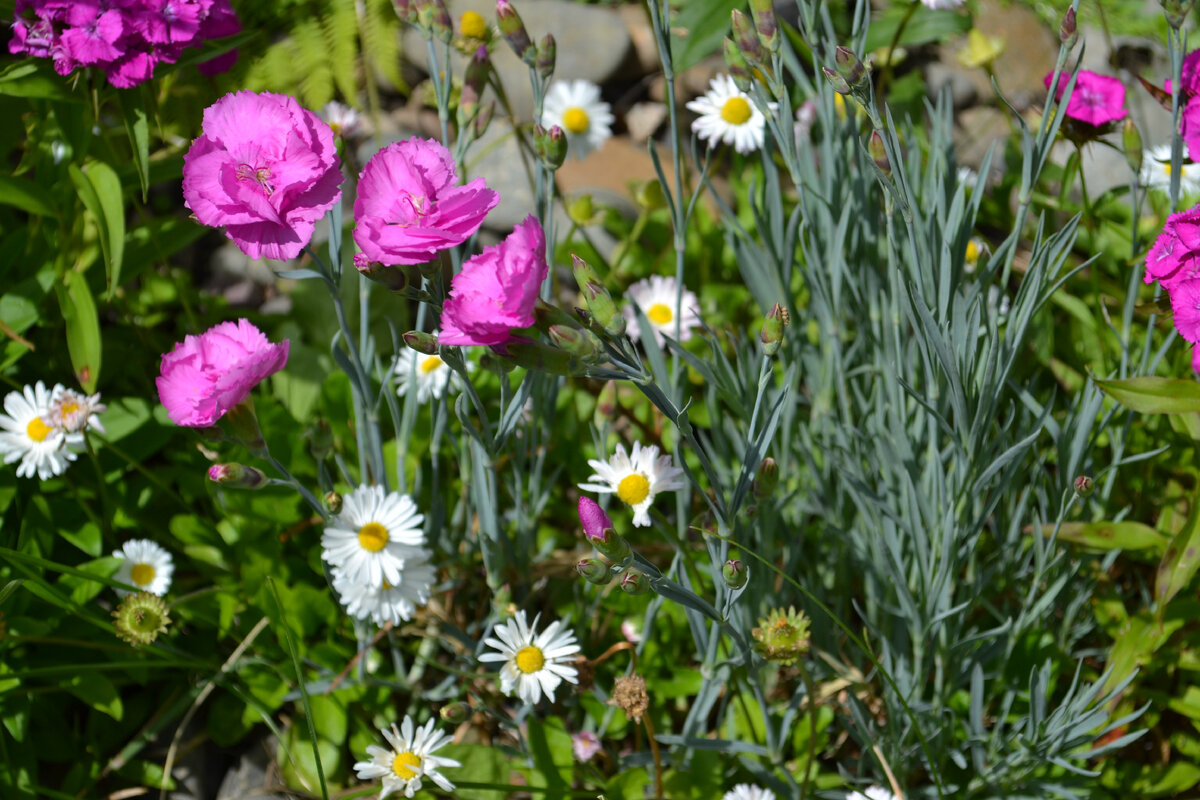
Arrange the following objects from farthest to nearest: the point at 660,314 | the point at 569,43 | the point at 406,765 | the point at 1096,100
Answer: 1. the point at 569,43
2. the point at 660,314
3. the point at 1096,100
4. the point at 406,765

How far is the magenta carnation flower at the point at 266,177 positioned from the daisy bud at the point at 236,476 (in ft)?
0.70

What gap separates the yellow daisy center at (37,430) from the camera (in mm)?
1145

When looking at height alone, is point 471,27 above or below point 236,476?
above

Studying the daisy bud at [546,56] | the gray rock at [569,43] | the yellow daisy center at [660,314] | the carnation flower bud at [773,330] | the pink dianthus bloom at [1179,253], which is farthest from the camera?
the gray rock at [569,43]

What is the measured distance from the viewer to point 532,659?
992 millimetres

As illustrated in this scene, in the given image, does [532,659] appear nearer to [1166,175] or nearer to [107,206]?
[107,206]

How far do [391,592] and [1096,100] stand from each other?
0.98 metres

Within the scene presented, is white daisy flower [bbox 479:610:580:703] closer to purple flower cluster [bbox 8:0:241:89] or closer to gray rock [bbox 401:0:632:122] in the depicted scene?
purple flower cluster [bbox 8:0:241:89]

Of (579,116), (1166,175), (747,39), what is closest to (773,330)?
(747,39)

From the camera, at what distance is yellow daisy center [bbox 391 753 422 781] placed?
0.98 meters

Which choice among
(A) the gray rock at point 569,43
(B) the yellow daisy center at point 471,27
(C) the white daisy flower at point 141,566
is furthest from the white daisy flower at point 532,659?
(A) the gray rock at point 569,43

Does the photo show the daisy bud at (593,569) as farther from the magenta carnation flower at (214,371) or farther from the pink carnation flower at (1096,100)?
the pink carnation flower at (1096,100)

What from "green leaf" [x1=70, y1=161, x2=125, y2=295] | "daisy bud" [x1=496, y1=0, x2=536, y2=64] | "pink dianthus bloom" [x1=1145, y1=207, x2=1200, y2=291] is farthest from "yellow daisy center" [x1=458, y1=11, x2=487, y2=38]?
"pink dianthus bloom" [x1=1145, y1=207, x2=1200, y2=291]

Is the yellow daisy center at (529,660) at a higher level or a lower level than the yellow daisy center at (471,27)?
lower
